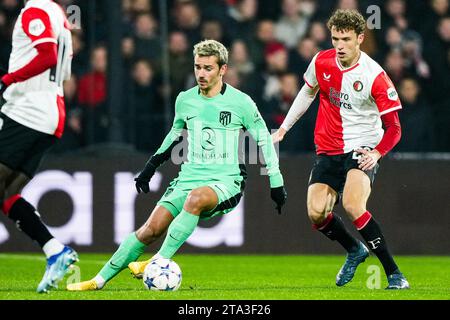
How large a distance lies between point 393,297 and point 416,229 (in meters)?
4.97

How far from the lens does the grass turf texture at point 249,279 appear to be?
23.4ft


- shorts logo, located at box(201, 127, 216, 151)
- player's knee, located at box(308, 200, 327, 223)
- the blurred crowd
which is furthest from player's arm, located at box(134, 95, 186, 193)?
the blurred crowd

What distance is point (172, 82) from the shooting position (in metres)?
11.6

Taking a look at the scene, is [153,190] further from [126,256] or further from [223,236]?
[126,256]

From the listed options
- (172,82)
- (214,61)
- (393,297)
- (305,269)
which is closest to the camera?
(393,297)

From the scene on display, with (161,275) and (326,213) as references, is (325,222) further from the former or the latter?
(161,275)

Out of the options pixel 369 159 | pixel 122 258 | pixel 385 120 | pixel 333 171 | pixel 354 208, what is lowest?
pixel 122 258

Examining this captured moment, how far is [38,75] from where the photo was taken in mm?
7094

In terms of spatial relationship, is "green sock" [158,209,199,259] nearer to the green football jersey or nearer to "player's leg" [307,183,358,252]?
the green football jersey

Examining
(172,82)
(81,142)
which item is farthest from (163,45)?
(81,142)

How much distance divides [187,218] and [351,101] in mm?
1654

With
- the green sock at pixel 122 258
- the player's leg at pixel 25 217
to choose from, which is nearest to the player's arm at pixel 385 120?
the green sock at pixel 122 258

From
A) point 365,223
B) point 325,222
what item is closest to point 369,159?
point 365,223

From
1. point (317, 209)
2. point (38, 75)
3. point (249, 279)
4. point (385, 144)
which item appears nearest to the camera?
point (38, 75)
